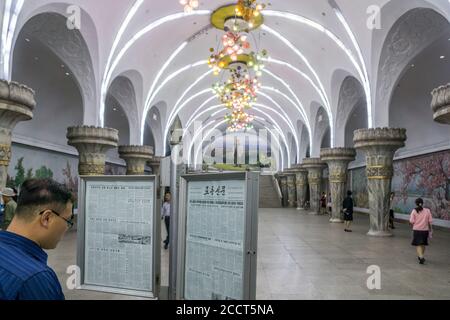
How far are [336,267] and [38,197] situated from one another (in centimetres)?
604

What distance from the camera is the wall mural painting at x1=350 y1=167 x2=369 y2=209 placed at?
69.7 ft

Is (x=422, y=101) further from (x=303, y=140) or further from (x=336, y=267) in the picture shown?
(x=303, y=140)

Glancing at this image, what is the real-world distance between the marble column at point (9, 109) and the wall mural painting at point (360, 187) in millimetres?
18701

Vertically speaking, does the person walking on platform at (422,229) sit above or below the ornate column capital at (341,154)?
below

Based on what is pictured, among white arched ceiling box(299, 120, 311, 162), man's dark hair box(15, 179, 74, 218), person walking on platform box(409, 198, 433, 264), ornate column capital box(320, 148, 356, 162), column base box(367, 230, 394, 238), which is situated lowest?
column base box(367, 230, 394, 238)

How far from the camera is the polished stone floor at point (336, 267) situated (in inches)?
198

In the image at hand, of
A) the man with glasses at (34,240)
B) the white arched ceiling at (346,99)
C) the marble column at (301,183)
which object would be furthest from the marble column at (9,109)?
the marble column at (301,183)

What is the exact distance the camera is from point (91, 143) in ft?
34.6

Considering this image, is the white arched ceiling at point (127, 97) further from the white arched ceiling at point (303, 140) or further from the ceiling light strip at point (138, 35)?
the white arched ceiling at point (303, 140)

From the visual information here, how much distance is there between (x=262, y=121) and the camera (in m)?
36.0

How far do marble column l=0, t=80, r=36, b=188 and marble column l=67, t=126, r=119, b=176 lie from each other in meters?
4.10

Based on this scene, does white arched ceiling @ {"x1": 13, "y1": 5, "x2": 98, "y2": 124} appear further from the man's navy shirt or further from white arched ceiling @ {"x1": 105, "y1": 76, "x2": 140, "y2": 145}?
the man's navy shirt

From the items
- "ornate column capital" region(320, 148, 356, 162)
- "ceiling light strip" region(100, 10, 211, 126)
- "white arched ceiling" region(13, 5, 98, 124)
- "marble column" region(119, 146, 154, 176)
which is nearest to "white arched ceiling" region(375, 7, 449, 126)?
"ornate column capital" region(320, 148, 356, 162)
